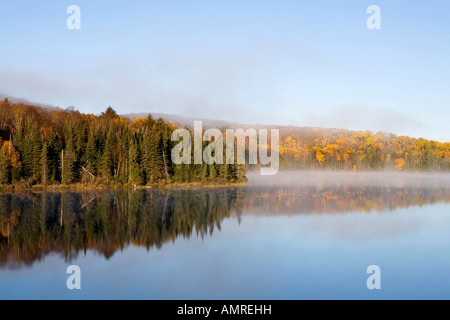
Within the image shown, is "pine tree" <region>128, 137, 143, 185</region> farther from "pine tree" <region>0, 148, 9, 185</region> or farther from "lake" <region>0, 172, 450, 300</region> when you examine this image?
"lake" <region>0, 172, 450, 300</region>

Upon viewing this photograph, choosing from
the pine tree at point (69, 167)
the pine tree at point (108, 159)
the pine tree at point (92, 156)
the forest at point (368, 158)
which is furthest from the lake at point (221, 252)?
the forest at point (368, 158)

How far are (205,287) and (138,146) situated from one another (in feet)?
176

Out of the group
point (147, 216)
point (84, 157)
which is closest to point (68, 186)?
point (84, 157)

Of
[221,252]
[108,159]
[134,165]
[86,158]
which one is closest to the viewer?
[221,252]

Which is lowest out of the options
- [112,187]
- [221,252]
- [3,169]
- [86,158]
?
[221,252]

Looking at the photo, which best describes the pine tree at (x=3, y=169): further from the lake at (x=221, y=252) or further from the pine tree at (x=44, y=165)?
the lake at (x=221, y=252)

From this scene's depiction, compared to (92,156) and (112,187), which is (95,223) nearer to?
(112,187)

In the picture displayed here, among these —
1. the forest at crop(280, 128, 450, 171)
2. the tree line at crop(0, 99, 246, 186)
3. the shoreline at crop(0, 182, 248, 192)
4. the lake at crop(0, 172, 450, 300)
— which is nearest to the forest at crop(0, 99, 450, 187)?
the tree line at crop(0, 99, 246, 186)

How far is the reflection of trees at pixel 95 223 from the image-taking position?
20047mm

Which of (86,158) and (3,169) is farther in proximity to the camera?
(86,158)

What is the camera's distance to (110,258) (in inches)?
725

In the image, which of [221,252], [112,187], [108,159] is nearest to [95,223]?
[221,252]

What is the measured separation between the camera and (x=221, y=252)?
20.0 metres

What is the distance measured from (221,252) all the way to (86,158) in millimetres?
47570
